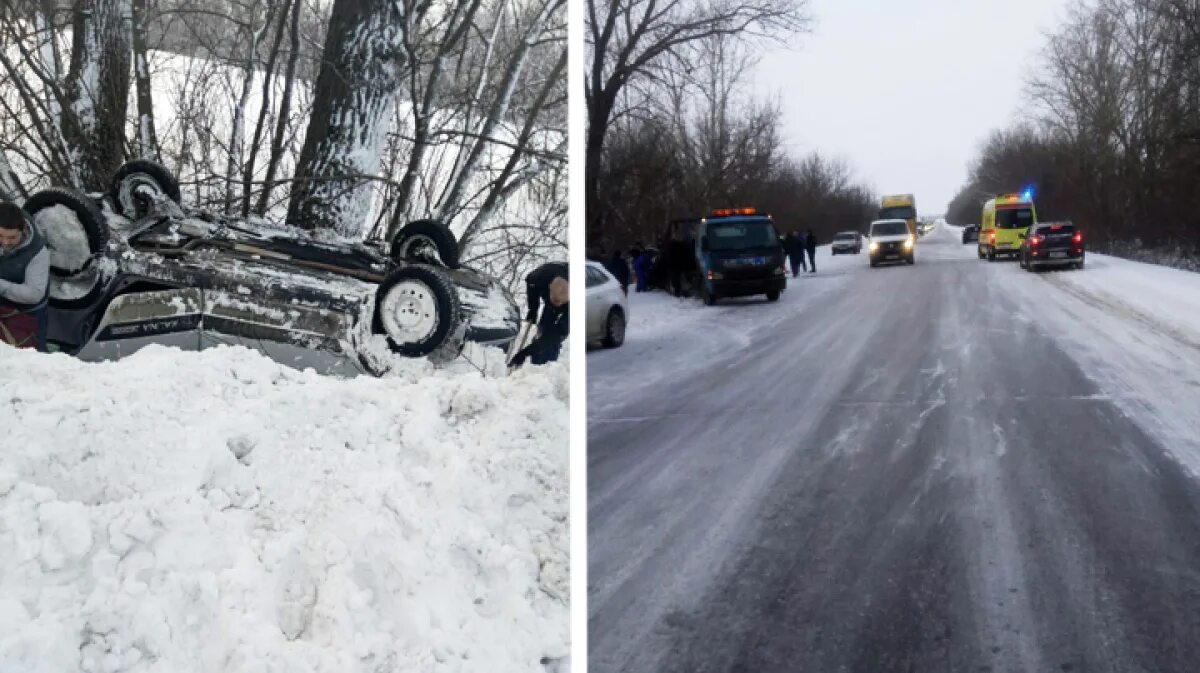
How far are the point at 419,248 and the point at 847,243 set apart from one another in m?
1.05

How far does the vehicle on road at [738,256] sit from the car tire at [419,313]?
0.71 m

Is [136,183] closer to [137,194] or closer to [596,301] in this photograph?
[137,194]

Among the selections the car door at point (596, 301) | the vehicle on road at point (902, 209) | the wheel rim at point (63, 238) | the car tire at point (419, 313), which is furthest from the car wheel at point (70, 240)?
the vehicle on road at point (902, 209)

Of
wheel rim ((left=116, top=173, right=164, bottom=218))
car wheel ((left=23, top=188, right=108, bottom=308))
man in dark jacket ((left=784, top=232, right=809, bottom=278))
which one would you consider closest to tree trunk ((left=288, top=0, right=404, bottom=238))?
wheel rim ((left=116, top=173, right=164, bottom=218))

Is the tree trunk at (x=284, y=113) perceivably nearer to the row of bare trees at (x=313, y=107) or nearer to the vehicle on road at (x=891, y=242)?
the row of bare trees at (x=313, y=107)

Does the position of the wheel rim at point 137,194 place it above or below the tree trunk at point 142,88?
below

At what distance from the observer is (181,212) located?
172 centimetres

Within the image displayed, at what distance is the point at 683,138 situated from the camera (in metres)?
2.35

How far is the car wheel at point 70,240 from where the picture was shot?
1601mm

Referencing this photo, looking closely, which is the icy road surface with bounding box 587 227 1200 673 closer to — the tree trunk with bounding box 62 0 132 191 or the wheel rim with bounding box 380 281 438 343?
the wheel rim with bounding box 380 281 438 343

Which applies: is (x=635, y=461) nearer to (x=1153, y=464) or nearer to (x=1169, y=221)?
(x=1153, y=464)

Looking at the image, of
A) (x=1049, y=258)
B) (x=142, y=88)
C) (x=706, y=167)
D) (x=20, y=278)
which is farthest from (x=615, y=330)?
(x=20, y=278)

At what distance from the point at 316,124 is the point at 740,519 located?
1196mm

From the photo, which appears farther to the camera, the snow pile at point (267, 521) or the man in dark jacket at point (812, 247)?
the man in dark jacket at point (812, 247)
